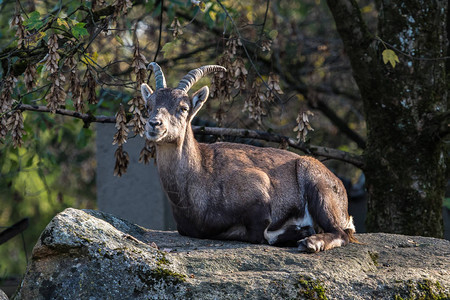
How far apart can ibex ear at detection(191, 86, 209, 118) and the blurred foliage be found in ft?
2.22

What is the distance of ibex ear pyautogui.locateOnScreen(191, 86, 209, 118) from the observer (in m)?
7.36

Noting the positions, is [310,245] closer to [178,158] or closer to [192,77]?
[178,158]

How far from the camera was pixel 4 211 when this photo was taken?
17.0 m

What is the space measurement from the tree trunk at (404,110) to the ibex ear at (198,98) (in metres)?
2.70

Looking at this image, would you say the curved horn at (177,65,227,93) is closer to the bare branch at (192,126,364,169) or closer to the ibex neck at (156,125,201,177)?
the ibex neck at (156,125,201,177)

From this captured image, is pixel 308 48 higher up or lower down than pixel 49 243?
higher up

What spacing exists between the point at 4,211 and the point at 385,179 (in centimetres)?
1131

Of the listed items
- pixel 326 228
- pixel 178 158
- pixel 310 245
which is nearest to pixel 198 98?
pixel 178 158

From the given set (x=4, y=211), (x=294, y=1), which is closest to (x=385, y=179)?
(x=294, y=1)

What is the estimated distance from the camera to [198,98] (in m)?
7.43

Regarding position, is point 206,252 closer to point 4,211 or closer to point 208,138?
point 208,138

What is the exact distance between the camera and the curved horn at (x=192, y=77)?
735 cm

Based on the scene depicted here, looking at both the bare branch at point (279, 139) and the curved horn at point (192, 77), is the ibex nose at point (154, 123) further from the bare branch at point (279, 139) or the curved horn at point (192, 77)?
the bare branch at point (279, 139)

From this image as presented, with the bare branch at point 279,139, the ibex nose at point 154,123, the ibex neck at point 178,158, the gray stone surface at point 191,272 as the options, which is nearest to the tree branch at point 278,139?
the bare branch at point 279,139
